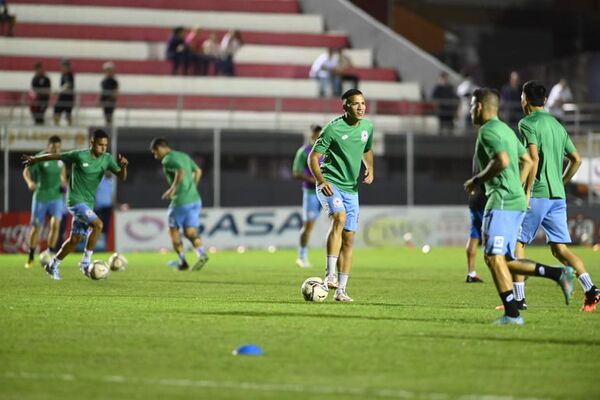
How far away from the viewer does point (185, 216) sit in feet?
74.3

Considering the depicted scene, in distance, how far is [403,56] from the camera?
134ft

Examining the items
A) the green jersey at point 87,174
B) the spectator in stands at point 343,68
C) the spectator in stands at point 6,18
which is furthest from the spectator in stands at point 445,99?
the green jersey at point 87,174

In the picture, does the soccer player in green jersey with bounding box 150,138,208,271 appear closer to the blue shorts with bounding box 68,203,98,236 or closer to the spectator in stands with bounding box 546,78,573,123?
the blue shorts with bounding box 68,203,98,236

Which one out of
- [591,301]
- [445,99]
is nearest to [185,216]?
[591,301]

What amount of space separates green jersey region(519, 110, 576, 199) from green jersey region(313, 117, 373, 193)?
2.27m

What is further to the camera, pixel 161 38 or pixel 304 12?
pixel 304 12

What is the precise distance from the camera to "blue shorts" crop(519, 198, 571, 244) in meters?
13.6

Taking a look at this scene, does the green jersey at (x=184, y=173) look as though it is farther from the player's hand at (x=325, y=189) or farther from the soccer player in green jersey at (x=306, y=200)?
the player's hand at (x=325, y=189)

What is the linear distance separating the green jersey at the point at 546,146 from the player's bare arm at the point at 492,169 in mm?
2014

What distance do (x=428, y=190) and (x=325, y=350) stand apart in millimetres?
25616

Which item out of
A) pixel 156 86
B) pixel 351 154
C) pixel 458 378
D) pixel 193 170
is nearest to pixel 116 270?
pixel 193 170

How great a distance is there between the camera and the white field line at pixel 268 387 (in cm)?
786

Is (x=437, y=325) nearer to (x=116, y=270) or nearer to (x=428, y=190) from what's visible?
(x=116, y=270)

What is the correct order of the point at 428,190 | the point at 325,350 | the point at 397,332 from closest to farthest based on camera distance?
the point at 325,350, the point at 397,332, the point at 428,190
